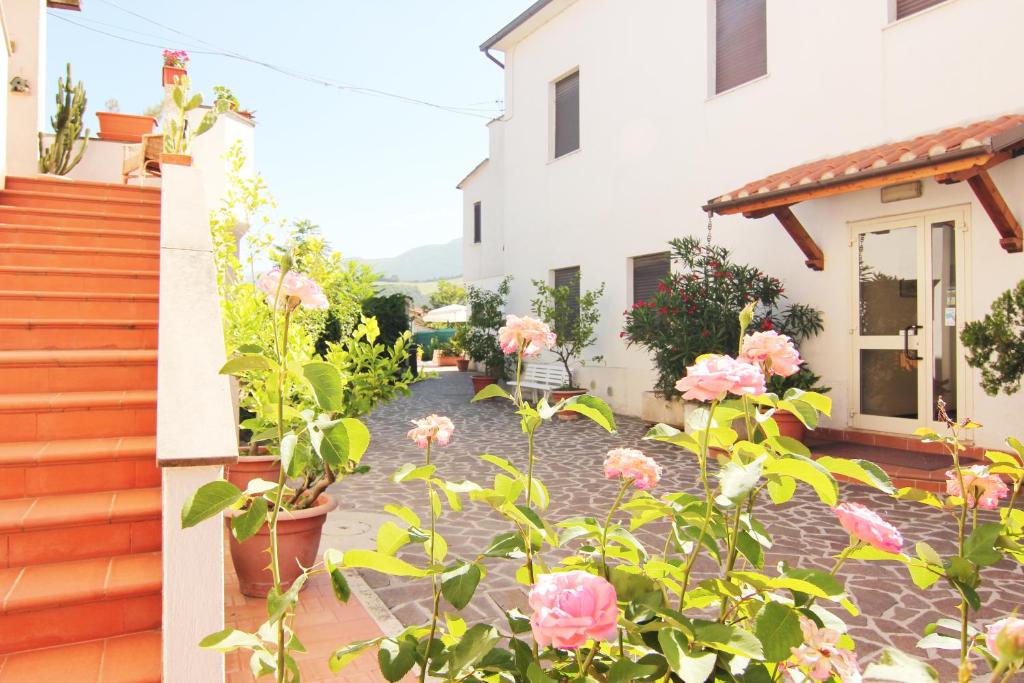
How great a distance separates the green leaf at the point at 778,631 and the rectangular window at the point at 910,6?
8.57 meters

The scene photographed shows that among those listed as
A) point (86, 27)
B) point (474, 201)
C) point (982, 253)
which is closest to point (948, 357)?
point (982, 253)

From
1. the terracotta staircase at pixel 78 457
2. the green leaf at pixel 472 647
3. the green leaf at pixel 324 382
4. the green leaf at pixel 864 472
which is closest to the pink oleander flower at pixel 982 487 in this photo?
the green leaf at pixel 864 472

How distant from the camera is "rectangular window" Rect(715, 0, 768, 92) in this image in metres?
9.29

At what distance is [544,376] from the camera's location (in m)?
12.9

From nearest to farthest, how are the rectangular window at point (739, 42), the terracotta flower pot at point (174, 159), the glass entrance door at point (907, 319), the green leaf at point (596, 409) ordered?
1. the green leaf at point (596, 409)
2. the terracotta flower pot at point (174, 159)
3. the glass entrance door at point (907, 319)
4. the rectangular window at point (739, 42)

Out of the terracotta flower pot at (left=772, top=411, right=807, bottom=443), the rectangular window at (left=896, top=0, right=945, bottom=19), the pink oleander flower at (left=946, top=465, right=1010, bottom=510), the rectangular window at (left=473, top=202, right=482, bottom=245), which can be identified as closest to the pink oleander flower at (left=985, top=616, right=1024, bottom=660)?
the pink oleander flower at (left=946, top=465, right=1010, bottom=510)

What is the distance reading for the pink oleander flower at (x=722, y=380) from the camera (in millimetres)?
1091

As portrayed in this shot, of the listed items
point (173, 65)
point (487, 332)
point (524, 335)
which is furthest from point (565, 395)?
point (524, 335)

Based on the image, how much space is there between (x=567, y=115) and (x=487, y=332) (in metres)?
5.11

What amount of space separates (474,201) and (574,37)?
8423 mm

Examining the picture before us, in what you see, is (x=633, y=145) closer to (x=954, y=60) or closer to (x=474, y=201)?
(x=954, y=60)

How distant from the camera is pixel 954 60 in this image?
702cm

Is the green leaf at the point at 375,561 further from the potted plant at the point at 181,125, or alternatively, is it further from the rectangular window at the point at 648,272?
the rectangular window at the point at 648,272

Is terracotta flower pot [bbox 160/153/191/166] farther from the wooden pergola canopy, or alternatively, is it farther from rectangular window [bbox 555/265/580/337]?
rectangular window [bbox 555/265/580/337]
